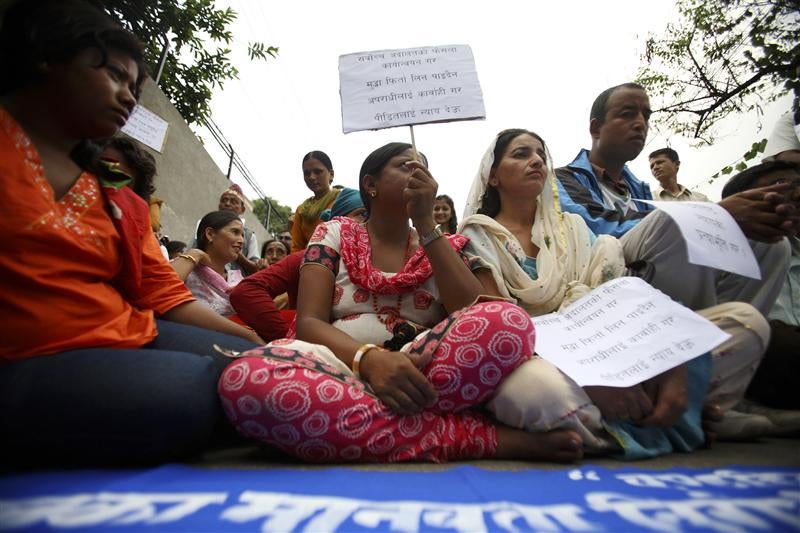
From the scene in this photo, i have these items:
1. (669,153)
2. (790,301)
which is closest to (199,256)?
(790,301)

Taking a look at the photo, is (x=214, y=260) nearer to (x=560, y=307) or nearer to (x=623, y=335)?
(x=560, y=307)

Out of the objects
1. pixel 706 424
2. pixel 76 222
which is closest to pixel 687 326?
pixel 706 424

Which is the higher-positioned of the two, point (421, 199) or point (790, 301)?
point (421, 199)

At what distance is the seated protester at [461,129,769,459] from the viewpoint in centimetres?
135

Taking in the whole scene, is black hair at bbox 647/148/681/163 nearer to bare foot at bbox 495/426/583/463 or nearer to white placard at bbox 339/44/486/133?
white placard at bbox 339/44/486/133

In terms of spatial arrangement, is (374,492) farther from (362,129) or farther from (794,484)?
(362,129)

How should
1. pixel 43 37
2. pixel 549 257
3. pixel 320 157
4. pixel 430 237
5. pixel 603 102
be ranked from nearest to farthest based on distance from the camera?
1. pixel 43 37
2. pixel 430 237
3. pixel 549 257
4. pixel 603 102
5. pixel 320 157

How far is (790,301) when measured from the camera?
222 cm

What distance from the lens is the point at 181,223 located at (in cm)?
652

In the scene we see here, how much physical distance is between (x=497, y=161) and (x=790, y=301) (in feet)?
5.46

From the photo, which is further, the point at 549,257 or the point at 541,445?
the point at 549,257

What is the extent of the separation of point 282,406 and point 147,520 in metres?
0.46

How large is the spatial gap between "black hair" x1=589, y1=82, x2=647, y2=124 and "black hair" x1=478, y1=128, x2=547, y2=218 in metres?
0.88

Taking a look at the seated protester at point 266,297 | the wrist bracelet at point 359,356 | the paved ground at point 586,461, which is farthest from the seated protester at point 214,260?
the wrist bracelet at point 359,356
